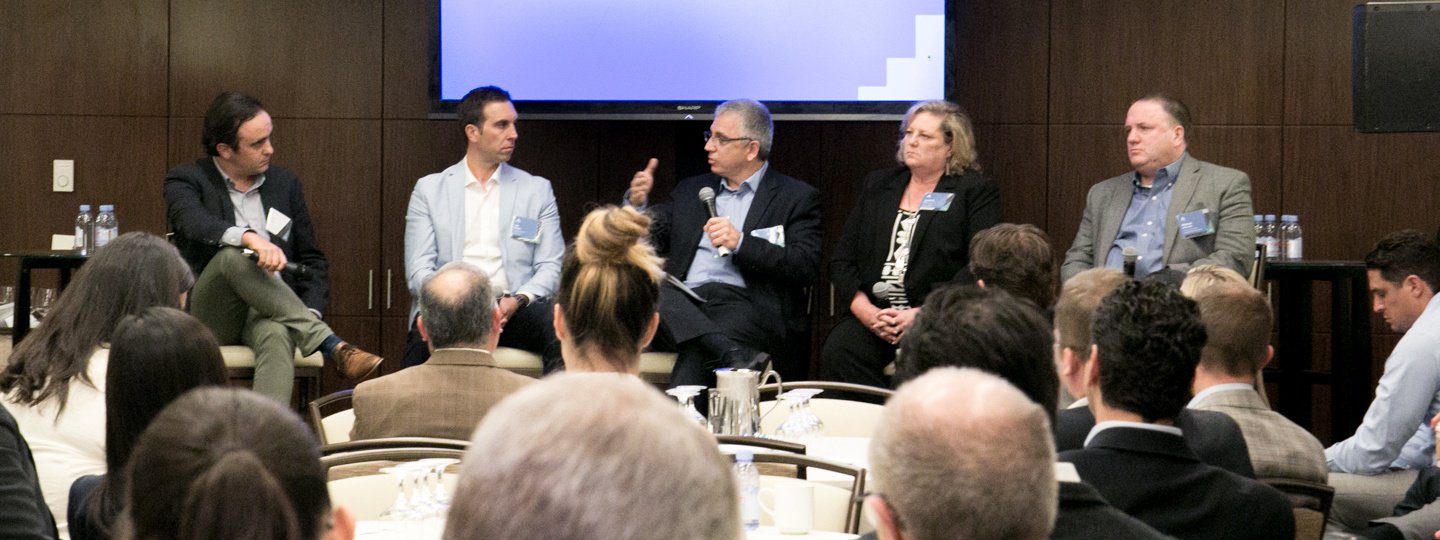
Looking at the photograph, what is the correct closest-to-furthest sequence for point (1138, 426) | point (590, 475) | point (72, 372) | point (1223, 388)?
1. point (590, 475)
2. point (1138, 426)
3. point (1223, 388)
4. point (72, 372)

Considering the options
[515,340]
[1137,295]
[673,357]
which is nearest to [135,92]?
[515,340]

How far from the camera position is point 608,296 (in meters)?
3.27

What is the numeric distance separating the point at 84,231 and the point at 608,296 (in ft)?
13.9

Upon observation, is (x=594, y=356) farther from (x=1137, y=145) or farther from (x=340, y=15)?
(x=340, y=15)

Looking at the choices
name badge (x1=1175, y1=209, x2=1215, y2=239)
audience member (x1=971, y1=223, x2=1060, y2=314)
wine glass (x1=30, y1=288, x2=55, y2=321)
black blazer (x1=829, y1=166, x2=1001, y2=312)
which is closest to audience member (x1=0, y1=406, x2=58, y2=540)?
audience member (x1=971, y1=223, x2=1060, y2=314)

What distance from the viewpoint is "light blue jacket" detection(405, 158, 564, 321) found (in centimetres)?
608

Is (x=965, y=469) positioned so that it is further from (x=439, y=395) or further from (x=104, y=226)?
(x=104, y=226)

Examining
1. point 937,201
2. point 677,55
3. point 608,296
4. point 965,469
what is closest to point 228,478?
point 965,469

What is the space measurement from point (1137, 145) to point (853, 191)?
1.37 m

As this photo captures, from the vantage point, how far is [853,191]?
22.7 ft

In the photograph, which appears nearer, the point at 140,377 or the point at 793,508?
the point at 140,377

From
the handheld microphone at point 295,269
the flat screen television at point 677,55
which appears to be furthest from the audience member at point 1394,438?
the handheld microphone at point 295,269

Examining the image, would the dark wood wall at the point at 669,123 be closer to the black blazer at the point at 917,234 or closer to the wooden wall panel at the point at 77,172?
the wooden wall panel at the point at 77,172

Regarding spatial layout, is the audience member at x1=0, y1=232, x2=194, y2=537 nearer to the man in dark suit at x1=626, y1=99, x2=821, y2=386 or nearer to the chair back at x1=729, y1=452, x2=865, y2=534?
the chair back at x1=729, y1=452, x2=865, y2=534
